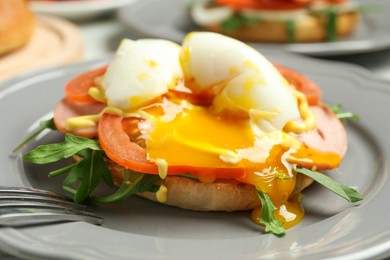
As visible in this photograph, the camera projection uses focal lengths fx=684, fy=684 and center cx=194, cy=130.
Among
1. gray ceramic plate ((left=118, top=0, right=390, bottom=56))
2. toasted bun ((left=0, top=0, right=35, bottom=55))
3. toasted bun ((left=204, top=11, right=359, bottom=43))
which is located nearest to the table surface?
gray ceramic plate ((left=118, top=0, right=390, bottom=56))

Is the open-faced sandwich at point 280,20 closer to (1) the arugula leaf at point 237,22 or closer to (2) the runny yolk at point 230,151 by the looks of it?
(1) the arugula leaf at point 237,22

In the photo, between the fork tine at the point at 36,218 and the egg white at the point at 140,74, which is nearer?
the fork tine at the point at 36,218

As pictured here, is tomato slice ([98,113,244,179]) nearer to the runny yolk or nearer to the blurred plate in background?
the runny yolk

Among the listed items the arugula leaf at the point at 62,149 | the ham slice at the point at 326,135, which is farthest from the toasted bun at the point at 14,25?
the ham slice at the point at 326,135

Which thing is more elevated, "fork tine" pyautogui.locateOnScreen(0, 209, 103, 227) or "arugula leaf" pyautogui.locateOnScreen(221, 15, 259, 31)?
"fork tine" pyautogui.locateOnScreen(0, 209, 103, 227)

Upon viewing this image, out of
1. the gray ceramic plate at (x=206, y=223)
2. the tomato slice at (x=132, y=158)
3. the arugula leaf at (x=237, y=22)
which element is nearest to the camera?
the gray ceramic plate at (x=206, y=223)

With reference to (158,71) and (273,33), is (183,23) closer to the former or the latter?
(273,33)
